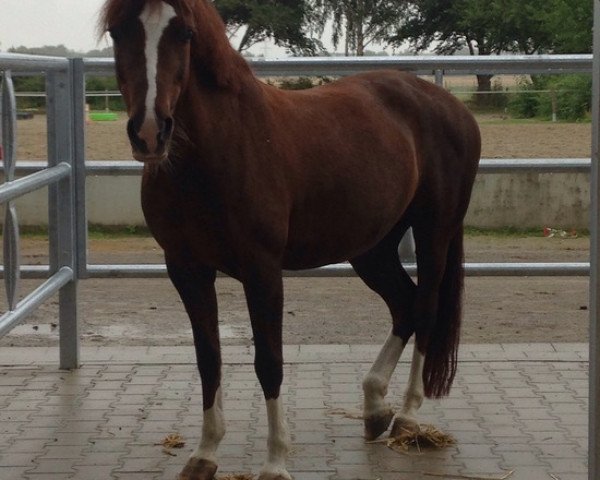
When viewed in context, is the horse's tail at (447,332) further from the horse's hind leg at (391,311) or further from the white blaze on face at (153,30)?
the white blaze on face at (153,30)

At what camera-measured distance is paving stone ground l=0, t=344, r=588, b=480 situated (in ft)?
14.3

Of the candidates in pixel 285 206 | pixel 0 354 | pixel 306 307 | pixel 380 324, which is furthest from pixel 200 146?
pixel 306 307

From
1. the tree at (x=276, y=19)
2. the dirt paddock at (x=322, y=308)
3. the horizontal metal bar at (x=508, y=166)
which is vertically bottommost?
the dirt paddock at (x=322, y=308)

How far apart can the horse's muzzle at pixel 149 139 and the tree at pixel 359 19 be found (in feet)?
106

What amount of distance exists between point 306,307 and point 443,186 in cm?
358

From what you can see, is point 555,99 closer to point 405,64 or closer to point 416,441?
point 405,64

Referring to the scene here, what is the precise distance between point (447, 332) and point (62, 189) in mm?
2111

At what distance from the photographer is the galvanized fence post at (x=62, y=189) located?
566cm

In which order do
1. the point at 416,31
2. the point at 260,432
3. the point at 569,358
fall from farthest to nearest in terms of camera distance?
the point at 416,31, the point at 569,358, the point at 260,432

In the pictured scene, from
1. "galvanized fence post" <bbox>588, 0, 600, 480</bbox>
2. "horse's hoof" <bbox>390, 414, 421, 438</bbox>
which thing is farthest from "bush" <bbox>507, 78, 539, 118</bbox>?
"galvanized fence post" <bbox>588, 0, 600, 480</bbox>

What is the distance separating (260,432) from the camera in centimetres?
480

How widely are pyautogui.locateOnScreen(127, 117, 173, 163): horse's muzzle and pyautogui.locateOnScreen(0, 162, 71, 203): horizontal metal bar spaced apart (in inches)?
39.4

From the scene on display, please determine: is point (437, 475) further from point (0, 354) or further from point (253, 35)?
point (253, 35)

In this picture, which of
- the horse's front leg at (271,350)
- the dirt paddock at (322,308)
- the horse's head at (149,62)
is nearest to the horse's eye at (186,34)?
the horse's head at (149,62)
